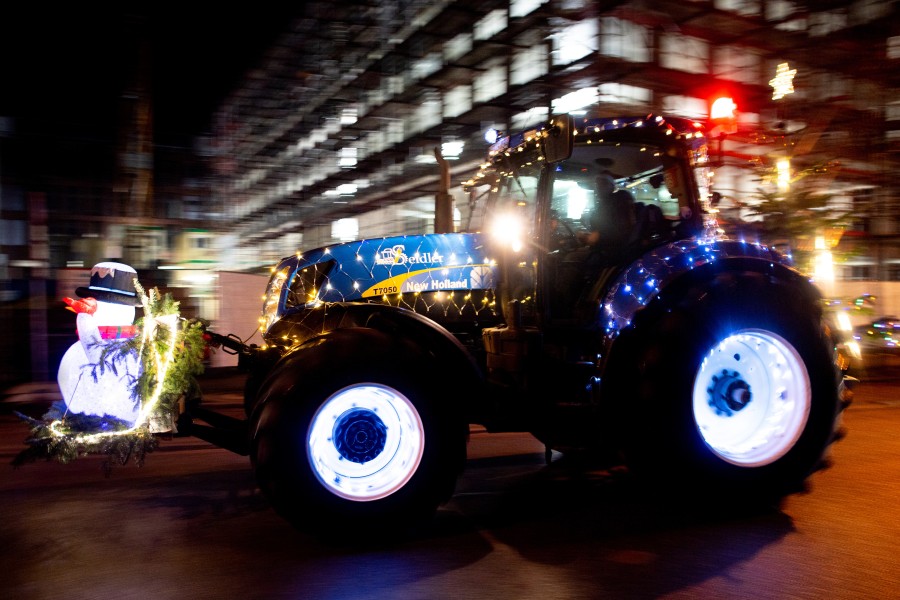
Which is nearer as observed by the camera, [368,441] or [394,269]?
[368,441]

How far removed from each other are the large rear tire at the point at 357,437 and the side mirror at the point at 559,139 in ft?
4.73

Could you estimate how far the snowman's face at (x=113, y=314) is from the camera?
4.42 m

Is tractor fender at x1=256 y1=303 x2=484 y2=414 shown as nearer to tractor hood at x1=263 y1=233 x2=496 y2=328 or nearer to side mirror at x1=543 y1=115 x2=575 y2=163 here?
tractor hood at x1=263 y1=233 x2=496 y2=328

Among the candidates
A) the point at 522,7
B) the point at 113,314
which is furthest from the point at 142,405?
the point at 522,7

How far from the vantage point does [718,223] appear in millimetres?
4953

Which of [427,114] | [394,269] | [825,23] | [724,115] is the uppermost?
[427,114]

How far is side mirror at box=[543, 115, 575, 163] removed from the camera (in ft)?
13.1

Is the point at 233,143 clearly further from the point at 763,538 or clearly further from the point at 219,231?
the point at 763,538

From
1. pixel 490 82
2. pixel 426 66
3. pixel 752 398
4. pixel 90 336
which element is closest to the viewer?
pixel 90 336

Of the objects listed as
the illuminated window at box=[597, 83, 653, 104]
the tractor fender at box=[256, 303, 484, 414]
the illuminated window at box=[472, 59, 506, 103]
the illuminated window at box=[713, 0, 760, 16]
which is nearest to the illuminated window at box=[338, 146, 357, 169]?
the illuminated window at box=[472, 59, 506, 103]

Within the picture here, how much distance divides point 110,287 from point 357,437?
6.62 feet

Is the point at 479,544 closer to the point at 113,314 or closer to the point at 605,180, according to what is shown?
the point at 605,180

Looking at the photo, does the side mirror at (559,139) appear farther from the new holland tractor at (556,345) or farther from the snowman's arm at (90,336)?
the snowman's arm at (90,336)

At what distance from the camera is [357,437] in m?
3.89
